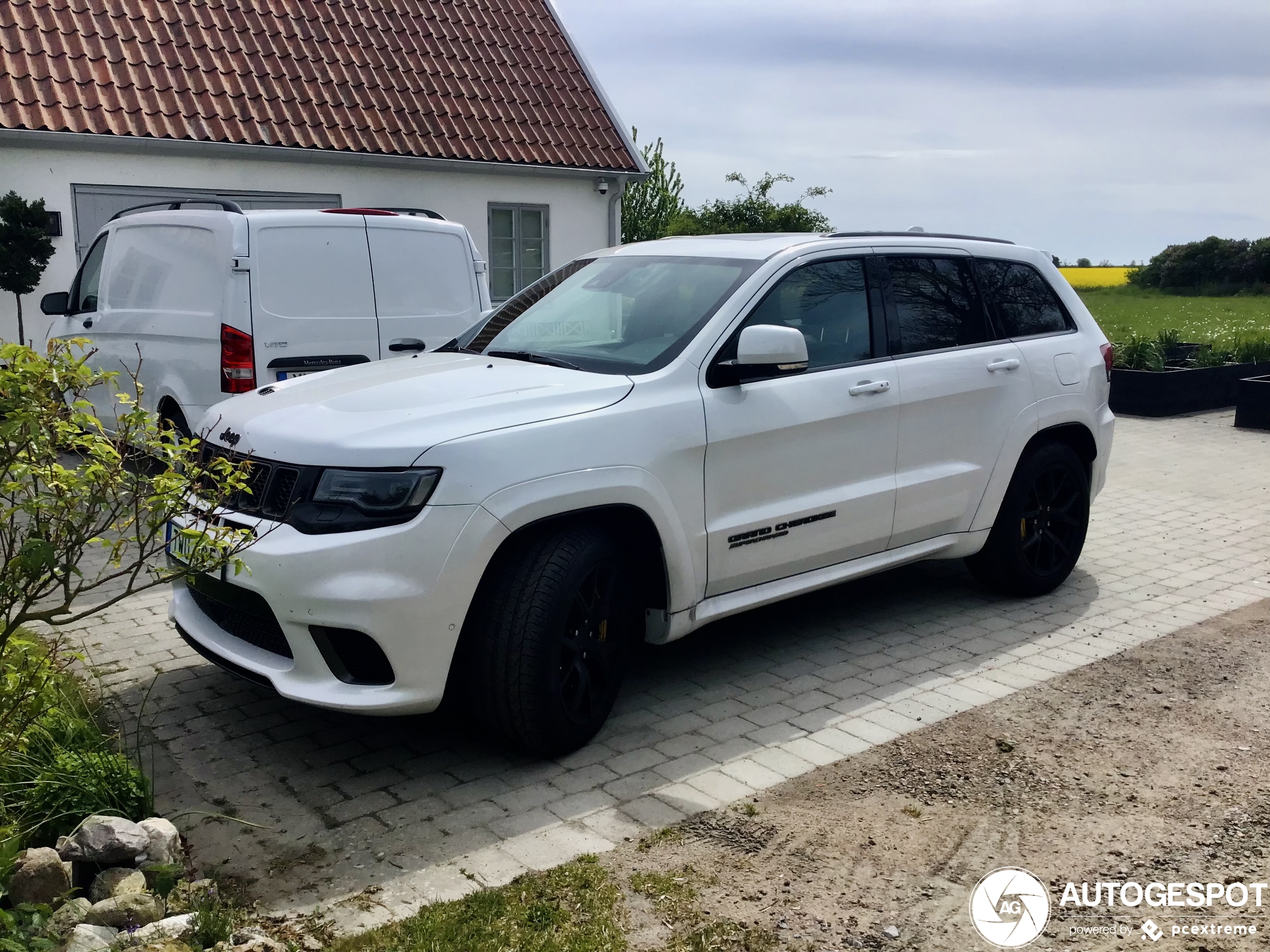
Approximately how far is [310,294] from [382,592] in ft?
14.8

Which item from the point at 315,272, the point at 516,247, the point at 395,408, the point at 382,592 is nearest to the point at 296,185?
the point at 516,247

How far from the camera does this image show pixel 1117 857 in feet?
12.3

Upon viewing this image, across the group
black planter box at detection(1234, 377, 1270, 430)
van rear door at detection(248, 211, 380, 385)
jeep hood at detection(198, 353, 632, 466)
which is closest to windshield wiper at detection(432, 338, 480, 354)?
jeep hood at detection(198, 353, 632, 466)

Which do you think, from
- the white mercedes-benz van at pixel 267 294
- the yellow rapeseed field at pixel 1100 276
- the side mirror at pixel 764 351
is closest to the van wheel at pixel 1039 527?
the side mirror at pixel 764 351

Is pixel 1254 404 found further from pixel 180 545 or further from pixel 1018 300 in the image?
pixel 180 545

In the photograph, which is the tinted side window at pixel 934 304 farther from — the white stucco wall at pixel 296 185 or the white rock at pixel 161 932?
the white stucco wall at pixel 296 185

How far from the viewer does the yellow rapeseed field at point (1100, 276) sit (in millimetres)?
43844

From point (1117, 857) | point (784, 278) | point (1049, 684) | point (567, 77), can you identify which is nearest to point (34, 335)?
point (567, 77)

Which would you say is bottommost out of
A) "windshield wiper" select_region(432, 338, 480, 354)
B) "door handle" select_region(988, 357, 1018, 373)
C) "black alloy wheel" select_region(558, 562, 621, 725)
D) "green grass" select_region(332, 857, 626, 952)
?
"green grass" select_region(332, 857, 626, 952)

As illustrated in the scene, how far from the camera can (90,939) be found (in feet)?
10.1

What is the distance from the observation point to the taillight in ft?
25.1

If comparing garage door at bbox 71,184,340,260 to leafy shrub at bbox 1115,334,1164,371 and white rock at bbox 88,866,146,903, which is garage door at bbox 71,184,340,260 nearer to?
white rock at bbox 88,866,146,903

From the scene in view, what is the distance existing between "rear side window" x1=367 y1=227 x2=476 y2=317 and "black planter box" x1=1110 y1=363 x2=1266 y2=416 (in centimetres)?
939

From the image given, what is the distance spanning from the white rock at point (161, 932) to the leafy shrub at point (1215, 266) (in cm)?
4885
